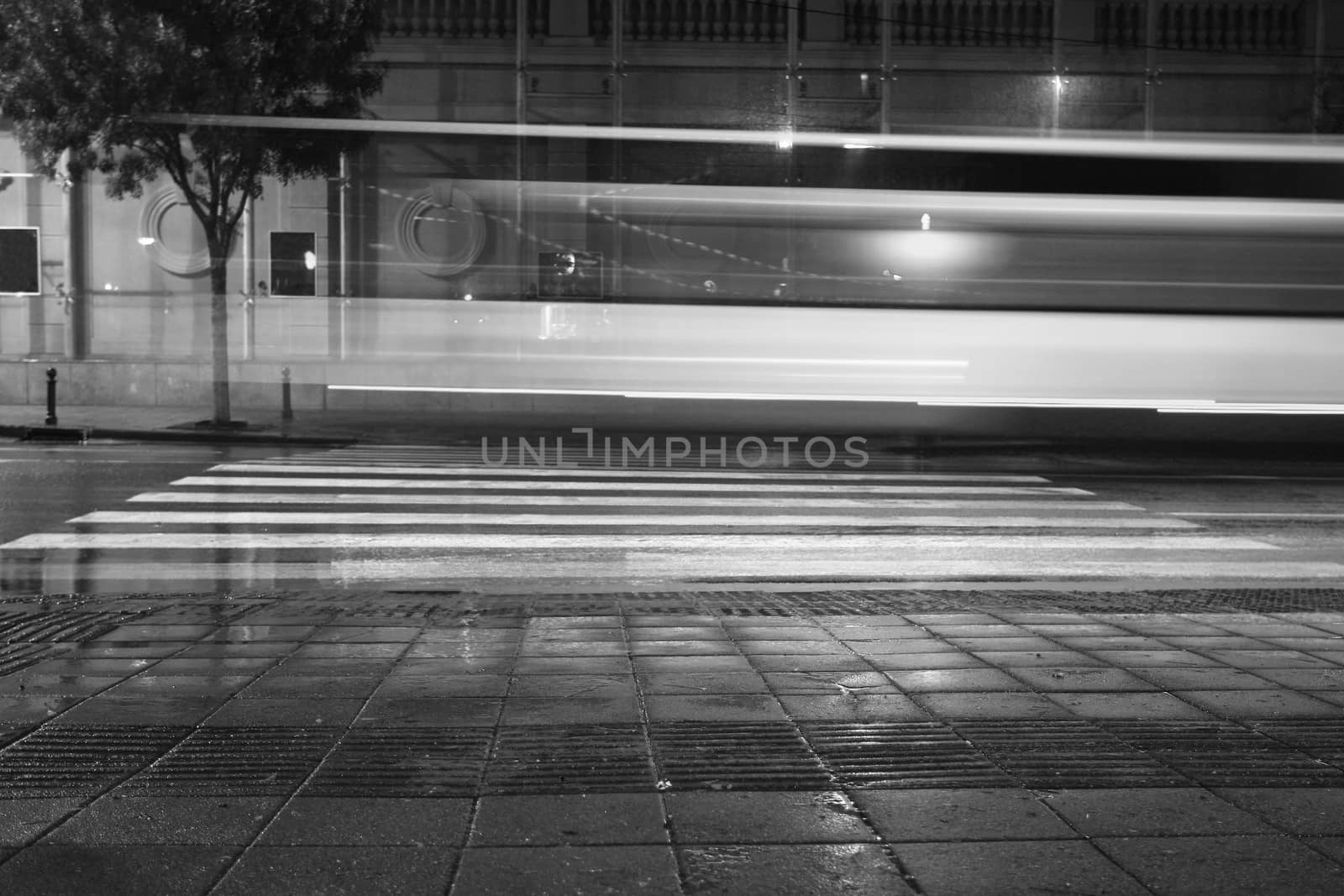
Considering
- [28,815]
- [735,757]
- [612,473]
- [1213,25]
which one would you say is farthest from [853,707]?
[1213,25]

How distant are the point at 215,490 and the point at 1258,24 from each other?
59.1 ft

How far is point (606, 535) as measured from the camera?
11.3 m

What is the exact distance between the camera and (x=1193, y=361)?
13.0 m

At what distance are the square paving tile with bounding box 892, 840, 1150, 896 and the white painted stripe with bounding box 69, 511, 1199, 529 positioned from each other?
804 centimetres

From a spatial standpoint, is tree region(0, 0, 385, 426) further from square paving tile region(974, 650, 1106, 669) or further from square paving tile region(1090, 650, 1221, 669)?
square paving tile region(1090, 650, 1221, 669)

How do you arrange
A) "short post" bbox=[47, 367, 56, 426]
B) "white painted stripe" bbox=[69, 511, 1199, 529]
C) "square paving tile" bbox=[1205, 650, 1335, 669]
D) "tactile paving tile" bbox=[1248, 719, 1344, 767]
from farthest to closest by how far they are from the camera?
"short post" bbox=[47, 367, 56, 426] < "white painted stripe" bbox=[69, 511, 1199, 529] < "square paving tile" bbox=[1205, 650, 1335, 669] < "tactile paving tile" bbox=[1248, 719, 1344, 767]

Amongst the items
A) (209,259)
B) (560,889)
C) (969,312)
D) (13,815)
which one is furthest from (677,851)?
(209,259)

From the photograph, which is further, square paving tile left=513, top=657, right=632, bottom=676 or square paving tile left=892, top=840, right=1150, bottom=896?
square paving tile left=513, top=657, right=632, bottom=676

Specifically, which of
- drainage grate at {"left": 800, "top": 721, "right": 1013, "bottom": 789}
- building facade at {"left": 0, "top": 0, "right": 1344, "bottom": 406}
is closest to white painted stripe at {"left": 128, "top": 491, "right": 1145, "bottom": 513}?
building facade at {"left": 0, "top": 0, "right": 1344, "bottom": 406}

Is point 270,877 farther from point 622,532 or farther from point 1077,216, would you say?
point 1077,216

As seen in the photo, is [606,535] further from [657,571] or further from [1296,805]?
[1296,805]

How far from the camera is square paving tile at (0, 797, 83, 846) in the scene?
389 cm

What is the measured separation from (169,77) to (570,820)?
17.8 metres

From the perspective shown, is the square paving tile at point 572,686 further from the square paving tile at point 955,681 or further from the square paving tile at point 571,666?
the square paving tile at point 955,681
